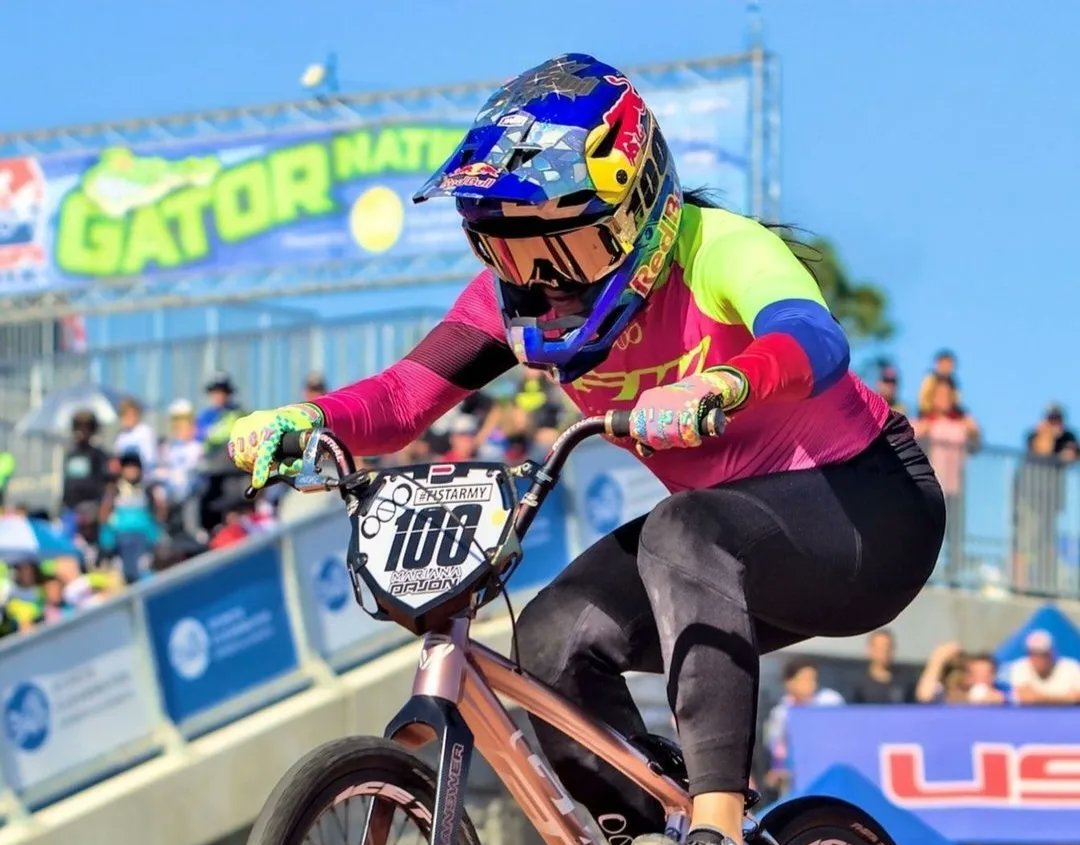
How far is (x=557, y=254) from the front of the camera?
4508 mm

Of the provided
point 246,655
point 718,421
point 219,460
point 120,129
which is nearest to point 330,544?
point 246,655

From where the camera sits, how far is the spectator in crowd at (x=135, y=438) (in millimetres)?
15805

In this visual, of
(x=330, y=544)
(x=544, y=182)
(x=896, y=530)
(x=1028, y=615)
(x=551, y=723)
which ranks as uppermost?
(x=544, y=182)

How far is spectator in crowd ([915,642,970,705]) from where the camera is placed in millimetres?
11508

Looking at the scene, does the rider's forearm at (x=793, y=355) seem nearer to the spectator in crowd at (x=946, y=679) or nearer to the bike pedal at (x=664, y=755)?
the bike pedal at (x=664, y=755)

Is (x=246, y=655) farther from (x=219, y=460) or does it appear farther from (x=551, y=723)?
(x=551, y=723)

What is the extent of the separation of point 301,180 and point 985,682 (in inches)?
510

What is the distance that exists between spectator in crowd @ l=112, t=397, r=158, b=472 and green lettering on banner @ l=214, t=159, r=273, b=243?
6.43 metres

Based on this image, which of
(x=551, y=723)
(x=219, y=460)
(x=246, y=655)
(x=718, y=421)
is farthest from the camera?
(x=219, y=460)

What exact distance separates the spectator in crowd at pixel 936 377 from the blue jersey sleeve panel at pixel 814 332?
32.5ft

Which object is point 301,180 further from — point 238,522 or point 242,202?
point 238,522

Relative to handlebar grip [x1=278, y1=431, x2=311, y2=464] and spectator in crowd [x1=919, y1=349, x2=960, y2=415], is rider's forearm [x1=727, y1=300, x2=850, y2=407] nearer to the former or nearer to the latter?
handlebar grip [x1=278, y1=431, x2=311, y2=464]

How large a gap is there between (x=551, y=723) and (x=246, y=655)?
661cm

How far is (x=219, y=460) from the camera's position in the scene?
14.0m
